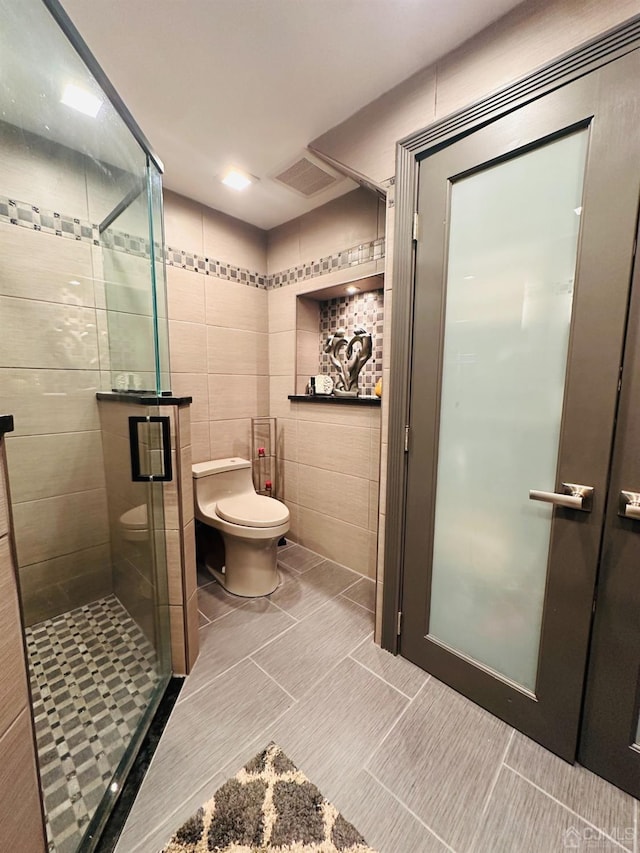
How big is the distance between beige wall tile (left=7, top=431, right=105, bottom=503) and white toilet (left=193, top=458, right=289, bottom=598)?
55 cm

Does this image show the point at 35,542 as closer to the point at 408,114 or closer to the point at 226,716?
the point at 226,716

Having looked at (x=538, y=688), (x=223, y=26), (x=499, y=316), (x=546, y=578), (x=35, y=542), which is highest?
(x=223, y=26)

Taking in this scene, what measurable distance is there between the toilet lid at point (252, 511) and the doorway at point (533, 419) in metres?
0.77

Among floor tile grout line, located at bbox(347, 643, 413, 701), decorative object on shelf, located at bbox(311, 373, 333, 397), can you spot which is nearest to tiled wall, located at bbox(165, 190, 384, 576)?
decorative object on shelf, located at bbox(311, 373, 333, 397)

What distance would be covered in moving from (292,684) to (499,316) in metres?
1.67

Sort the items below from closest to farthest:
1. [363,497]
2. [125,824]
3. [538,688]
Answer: [125,824] → [538,688] → [363,497]

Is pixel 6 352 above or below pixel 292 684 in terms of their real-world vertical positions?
above

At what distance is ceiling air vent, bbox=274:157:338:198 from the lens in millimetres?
1837

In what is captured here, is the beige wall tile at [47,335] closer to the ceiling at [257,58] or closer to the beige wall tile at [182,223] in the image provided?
the beige wall tile at [182,223]

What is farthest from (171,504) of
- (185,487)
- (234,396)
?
(234,396)

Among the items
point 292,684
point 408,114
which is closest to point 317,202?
point 408,114

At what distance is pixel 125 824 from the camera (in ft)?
3.14

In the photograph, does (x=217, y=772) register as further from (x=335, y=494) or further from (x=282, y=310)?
(x=282, y=310)

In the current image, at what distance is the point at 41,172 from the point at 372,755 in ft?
8.76
